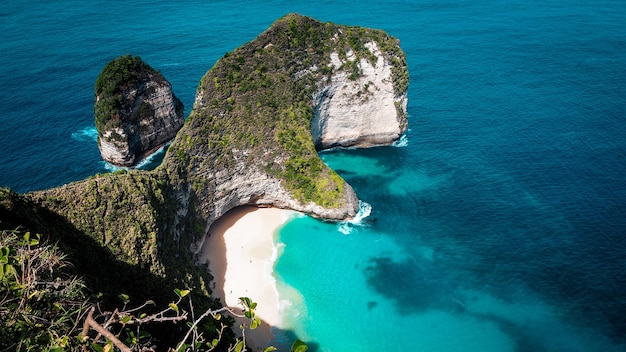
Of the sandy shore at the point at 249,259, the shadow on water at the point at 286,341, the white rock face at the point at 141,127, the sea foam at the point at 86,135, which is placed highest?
the white rock face at the point at 141,127

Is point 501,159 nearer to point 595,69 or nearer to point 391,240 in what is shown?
point 391,240

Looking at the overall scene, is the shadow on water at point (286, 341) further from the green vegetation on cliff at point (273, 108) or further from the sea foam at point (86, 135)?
the sea foam at point (86, 135)

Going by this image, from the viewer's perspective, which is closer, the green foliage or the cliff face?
the green foliage

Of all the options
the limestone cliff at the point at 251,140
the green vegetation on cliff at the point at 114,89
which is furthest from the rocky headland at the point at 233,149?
the green vegetation on cliff at the point at 114,89

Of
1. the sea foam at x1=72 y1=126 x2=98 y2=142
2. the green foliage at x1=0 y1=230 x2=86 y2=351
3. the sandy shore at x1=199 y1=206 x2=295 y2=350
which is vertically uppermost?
the green foliage at x1=0 y1=230 x2=86 y2=351

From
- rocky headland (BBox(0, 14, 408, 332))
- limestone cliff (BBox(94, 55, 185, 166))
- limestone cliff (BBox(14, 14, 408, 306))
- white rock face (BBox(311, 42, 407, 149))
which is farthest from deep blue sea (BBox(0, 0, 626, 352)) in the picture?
limestone cliff (BBox(94, 55, 185, 166))

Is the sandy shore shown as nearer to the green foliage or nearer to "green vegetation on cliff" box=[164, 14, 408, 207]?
"green vegetation on cliff" box=[164, 14, 408, 207]
